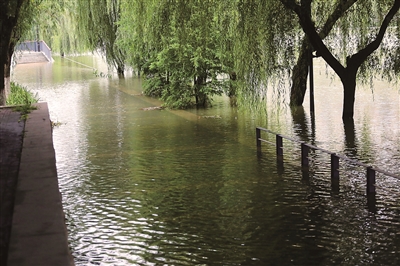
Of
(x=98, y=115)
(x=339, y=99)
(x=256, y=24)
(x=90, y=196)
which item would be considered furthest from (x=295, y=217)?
(x=339, y=99)

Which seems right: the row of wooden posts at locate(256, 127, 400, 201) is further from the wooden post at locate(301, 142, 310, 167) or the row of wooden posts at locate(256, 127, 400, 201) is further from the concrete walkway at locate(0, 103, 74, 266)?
the concrete walkway at locate(0, 103, 74, 266)

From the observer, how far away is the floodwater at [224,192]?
8500 millimetres

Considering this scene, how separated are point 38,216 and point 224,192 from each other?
623cm

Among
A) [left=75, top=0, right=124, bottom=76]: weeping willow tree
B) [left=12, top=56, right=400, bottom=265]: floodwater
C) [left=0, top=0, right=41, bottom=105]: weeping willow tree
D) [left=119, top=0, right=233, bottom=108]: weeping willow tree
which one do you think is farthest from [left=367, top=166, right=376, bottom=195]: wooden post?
[left=75, top=0, right=124, bottom=76]: weeping willow tree

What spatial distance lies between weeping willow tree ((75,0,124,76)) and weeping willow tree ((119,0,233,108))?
973 mm

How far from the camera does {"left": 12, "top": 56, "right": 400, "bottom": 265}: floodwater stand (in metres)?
8.50

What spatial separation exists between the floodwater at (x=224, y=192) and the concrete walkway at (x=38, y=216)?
4.59 feet

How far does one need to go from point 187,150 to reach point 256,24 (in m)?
3.96

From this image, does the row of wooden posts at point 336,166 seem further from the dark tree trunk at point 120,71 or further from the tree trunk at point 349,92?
the dark tree trunk at point 120,71

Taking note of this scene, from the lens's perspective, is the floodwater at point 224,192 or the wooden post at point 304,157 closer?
the floodwater at point 224,192

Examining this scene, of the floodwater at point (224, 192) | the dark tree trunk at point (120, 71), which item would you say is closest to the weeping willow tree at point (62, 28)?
the dark tree trunk at point (120, 71)

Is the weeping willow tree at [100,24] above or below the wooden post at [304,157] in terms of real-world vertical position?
above

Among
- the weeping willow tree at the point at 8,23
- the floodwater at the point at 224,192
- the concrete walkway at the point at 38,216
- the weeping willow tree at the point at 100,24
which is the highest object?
the weeping willow tree at the point at 100,24

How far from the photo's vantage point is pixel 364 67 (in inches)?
829
